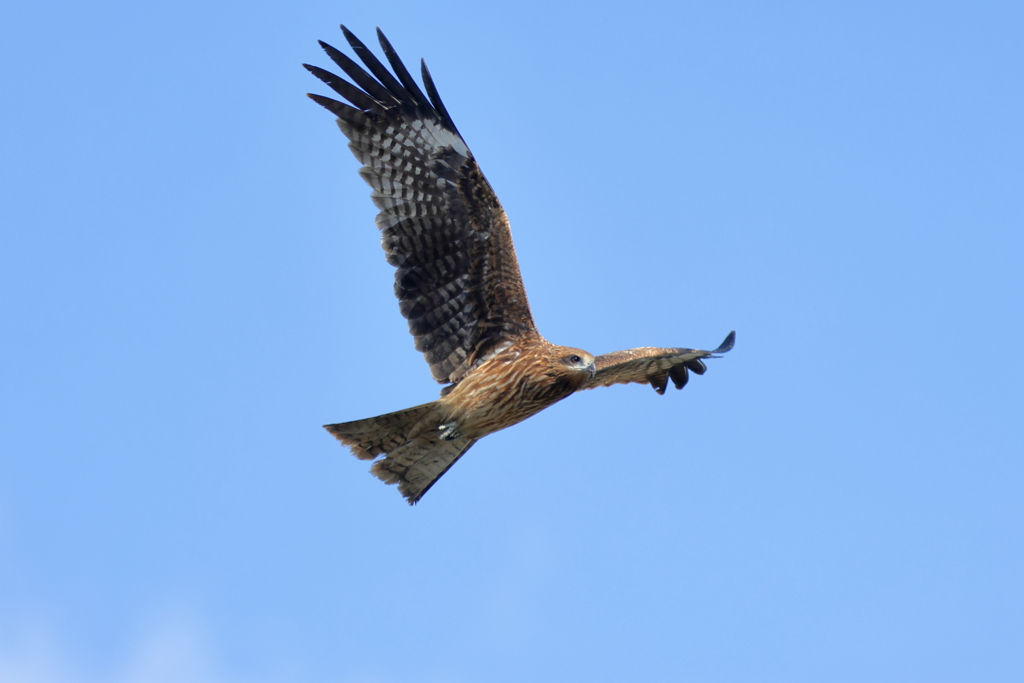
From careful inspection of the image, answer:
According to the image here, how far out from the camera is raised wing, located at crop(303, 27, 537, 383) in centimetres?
977

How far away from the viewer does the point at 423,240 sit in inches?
386

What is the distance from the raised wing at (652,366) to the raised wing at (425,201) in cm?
125

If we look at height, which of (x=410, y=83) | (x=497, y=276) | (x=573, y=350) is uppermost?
(x=410, y=83)

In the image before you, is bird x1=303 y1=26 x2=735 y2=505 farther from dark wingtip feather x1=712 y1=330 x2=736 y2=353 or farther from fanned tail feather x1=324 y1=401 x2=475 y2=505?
dark wingtip feather x1=712 y1=330 x2=736 y2=353

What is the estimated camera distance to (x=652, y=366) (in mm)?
11266

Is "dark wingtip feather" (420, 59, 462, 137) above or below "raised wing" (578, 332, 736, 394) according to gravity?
above

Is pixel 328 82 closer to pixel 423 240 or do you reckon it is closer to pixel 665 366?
pixel 423 240

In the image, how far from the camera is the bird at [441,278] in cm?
A: 962

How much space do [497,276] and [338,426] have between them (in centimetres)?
194

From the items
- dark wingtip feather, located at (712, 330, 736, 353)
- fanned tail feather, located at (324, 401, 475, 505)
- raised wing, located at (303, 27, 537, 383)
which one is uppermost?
raised wing, located at (303, 27, 537, 383)

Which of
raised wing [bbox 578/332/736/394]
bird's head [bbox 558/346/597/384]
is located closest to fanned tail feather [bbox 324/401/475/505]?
bird's head [bbox 558/346/597/384]

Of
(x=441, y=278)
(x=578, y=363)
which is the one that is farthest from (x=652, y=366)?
(x=441, y=278)

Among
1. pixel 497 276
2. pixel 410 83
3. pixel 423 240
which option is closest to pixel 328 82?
pixel 410 83

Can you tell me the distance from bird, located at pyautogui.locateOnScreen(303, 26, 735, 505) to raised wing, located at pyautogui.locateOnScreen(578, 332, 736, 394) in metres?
0.70
